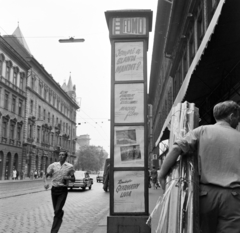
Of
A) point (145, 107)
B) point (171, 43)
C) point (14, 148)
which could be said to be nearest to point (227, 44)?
→ point (145, 107)

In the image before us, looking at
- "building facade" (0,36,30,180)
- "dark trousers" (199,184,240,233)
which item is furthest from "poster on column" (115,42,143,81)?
"building facade" (0,36,30,180)

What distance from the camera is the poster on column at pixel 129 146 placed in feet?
22.8

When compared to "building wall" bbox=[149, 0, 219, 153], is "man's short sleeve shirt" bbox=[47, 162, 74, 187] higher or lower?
lower

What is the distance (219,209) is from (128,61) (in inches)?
198

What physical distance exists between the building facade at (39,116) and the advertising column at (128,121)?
128 ft

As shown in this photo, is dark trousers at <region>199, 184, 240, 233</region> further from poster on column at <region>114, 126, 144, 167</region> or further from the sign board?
the sign board

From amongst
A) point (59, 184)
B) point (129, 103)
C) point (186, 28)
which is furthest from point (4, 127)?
point (129, 103)

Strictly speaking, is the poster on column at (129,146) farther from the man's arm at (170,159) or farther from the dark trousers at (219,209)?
the dark trousers at (219,209)

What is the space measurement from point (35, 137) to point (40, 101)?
643 centimetres

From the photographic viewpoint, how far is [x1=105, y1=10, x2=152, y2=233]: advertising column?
679 centimetres

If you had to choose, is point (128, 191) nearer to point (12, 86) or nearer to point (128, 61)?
point (128, 61)

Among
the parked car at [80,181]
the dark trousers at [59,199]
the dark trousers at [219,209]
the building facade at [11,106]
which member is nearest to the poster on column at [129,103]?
the dark trousers at [59,199]

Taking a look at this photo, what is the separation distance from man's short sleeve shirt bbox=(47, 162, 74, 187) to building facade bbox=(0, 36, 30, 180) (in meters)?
37.1

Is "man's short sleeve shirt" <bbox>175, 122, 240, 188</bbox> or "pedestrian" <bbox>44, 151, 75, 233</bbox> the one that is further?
"pedestrian" <bbox>44, 151, 75, 233</bbox>
